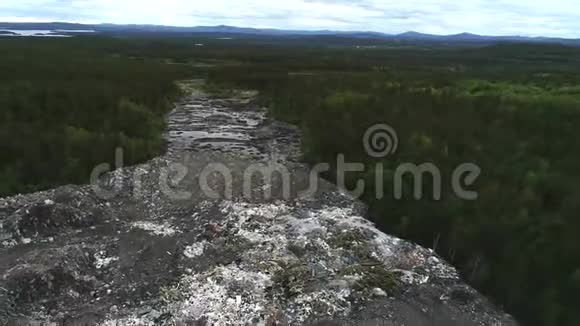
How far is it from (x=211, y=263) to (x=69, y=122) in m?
12.7

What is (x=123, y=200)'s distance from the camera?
48.8 feet

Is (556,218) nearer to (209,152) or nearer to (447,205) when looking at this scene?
(447,205)

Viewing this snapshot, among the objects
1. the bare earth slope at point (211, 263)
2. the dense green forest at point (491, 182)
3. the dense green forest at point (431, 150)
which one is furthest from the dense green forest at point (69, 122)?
the dense green forest at point (491, 182)

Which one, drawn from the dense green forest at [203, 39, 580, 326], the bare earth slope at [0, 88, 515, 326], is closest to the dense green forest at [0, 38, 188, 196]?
the bare earth slope at [0, 88, 515, 326]

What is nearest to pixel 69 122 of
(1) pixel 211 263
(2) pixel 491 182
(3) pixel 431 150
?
(1) pixel 211 263

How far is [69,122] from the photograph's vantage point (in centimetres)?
2089

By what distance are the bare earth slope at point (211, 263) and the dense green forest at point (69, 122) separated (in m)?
1.58

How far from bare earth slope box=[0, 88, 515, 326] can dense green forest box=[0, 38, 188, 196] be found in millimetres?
1579

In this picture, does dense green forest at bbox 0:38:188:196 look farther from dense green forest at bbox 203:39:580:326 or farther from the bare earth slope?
dense green forest at bbox 203:39:580:326

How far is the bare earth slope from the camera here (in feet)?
31.2

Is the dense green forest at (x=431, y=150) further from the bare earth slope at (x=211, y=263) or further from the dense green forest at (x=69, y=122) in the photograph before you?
the bare earth slope at (x=211, y=263)

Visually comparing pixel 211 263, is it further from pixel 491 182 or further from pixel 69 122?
pixel 69 122

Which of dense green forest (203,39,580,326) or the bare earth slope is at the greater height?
dense green forest (203,39,580,326)

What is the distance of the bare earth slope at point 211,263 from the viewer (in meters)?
9.51
